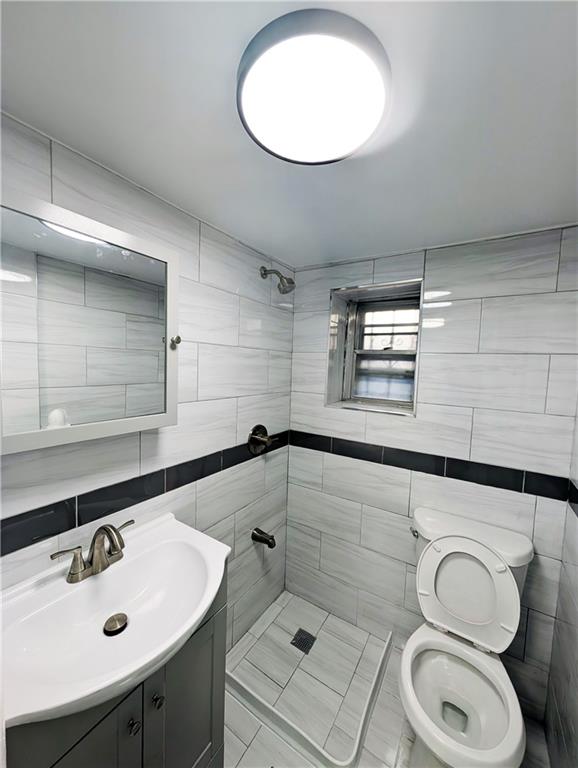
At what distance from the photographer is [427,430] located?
1.61 m

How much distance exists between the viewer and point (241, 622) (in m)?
1.77

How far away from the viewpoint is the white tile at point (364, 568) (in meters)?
1.73

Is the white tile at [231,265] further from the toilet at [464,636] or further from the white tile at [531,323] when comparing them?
the toilet at [464,636]

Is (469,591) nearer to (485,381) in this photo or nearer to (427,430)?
(427,430)

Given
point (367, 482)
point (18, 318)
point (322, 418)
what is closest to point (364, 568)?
point (367, 482)

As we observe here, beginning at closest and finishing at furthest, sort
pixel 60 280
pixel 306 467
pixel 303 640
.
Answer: pixel 60 280 → pixel 303 640 → pixel 306 467

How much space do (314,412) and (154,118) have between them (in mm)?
1571

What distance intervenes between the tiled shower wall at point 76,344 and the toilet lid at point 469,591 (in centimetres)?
146

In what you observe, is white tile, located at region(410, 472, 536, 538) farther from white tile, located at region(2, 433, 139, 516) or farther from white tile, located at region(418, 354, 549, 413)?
white tile, located at region(2, 433, 139, 516)

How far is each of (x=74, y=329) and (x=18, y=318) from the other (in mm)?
143

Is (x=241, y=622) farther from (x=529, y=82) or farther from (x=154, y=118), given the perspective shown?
(x=529, y=82)

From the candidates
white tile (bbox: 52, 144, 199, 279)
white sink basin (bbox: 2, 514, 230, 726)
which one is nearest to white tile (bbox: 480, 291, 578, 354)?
white tile (bbox: 52, 144, 199, 279)

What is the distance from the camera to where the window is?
1.87 m

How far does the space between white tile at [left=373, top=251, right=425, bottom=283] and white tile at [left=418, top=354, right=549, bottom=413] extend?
1.53ft
